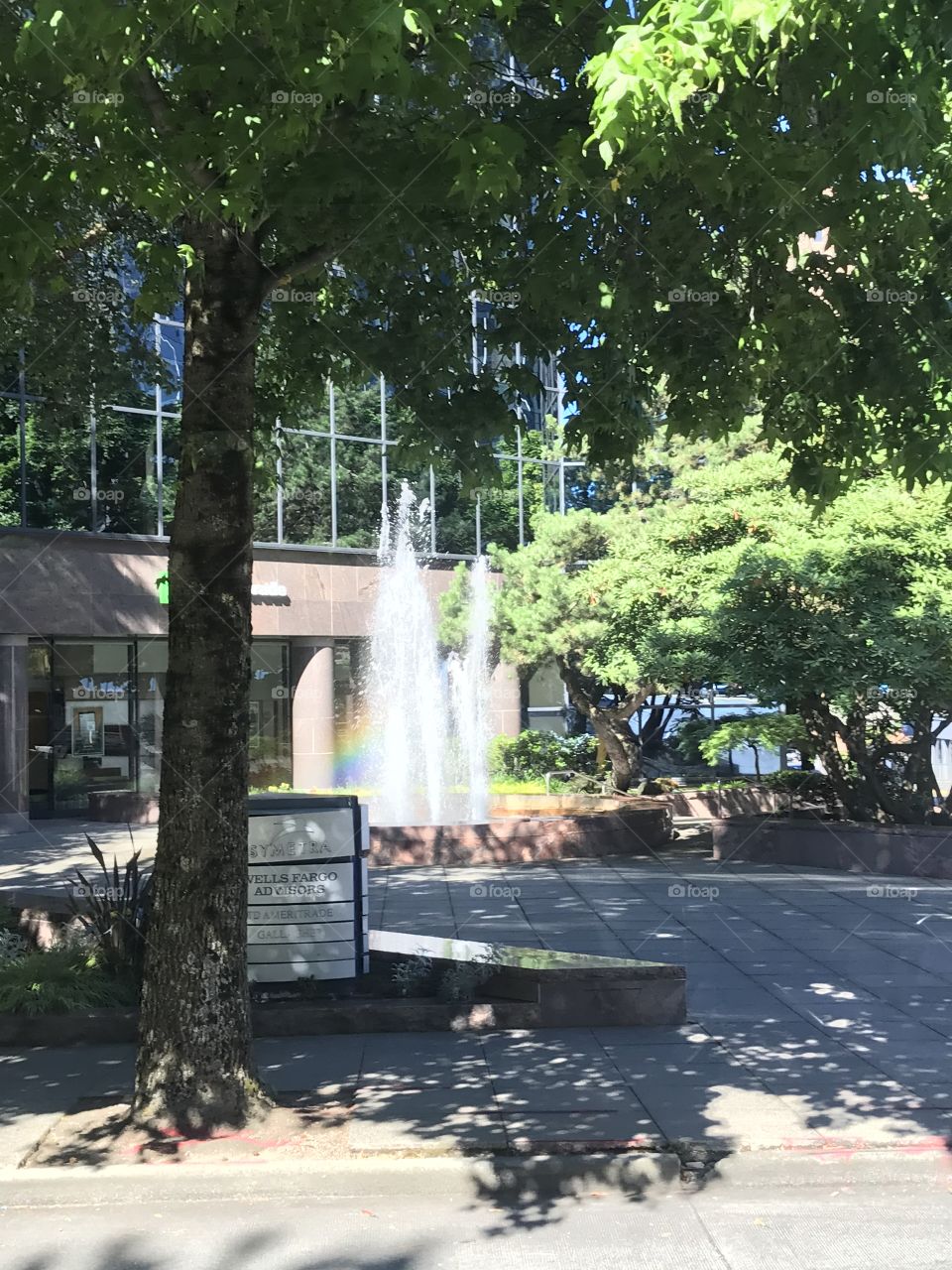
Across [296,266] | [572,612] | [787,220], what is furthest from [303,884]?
[572,612]

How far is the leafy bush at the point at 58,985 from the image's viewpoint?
7.27m

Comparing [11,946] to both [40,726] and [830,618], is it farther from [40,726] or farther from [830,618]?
[40,726]

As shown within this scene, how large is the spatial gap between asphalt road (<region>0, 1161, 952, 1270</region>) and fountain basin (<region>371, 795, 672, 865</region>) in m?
9.43

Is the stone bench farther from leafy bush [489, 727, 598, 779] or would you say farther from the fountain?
leafy bush [489, 727, 598, 779]

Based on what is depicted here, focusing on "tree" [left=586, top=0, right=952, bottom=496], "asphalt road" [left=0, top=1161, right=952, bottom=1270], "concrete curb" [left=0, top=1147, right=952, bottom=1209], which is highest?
"tree" [left=586, top=0, right=952, bottom=496]

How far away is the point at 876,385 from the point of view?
6.98 m

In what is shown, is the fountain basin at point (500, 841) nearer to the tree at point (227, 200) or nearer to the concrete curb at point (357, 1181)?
the tree at point (227, 200)

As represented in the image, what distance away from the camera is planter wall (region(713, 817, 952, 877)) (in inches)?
551

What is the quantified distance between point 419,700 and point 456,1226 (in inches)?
620

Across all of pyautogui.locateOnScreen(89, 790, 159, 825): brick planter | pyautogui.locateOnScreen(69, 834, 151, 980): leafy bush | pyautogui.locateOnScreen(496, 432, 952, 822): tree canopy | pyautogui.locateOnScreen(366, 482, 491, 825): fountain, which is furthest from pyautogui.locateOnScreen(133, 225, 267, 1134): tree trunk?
pyautogui.locateOnScreen(89, 790, 159, 825): brick planter

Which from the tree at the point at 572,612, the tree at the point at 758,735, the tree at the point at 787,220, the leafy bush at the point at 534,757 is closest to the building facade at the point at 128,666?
the leafy bush at the point at 534,757

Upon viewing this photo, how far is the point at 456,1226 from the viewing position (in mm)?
4945

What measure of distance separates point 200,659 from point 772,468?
11.4 m

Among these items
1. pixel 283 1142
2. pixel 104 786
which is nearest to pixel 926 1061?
pixel 283 1142
